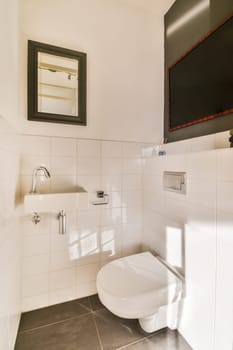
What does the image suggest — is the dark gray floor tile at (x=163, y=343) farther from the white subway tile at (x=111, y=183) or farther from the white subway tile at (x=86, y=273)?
the white subway tile at (x=111, y=183)

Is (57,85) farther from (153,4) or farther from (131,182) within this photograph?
(153,4)

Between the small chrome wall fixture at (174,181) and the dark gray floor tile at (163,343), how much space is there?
3.14 feet

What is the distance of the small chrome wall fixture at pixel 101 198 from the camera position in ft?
4.79

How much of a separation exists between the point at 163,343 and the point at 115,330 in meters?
0.32

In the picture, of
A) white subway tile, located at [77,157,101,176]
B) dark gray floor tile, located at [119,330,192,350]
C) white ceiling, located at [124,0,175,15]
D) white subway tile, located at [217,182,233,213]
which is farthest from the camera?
white ceiling, located at [124,0,175,15]

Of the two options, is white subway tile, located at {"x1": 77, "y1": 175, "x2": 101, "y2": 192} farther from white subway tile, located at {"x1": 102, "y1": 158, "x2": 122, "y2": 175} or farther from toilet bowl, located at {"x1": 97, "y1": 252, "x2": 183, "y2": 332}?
toilet bowl, located at {"x1": 97, "y1": 252, "x2": 183, "y2": 332}

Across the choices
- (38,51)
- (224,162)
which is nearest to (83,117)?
(38,51)

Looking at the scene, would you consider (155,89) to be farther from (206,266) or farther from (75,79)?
(206,266)

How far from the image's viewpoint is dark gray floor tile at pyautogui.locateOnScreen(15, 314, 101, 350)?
3.42 feet

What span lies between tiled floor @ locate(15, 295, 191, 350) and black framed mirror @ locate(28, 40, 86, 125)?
4.94ft

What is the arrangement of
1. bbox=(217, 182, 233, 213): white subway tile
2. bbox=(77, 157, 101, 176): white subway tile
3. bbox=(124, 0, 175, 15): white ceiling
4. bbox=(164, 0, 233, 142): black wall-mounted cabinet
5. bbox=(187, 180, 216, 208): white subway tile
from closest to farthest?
1. bbox=(217, 182, 233, 213): white subway tile
2. bbox=(187, 180, 216, 208): white subway tile
3. bbox=(164, 0, 233, 142): black wall-mounted cabinet
4. bbox=(77, 157, 101, 176): white subway tile
5. bbox=(124, 0, 175, 15): white ceiling

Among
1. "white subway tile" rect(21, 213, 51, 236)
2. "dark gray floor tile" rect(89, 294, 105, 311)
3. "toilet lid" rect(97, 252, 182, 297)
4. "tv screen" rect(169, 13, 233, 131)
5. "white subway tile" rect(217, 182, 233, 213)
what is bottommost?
"dark gray floor tile" rect(89, 294, 105, 311)

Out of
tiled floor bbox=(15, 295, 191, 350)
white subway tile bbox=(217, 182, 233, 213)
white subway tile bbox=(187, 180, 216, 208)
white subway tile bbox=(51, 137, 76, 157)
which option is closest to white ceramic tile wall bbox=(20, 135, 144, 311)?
white subway tile bbox=(51, 137, 76, 157)


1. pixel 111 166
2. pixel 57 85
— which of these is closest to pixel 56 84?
pixel 57 85
